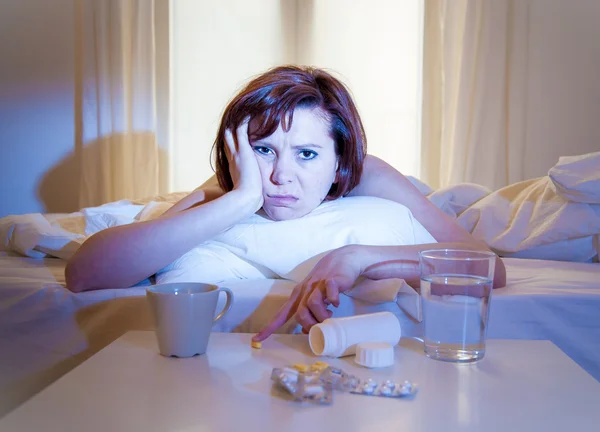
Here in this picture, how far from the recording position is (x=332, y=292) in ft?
2.91

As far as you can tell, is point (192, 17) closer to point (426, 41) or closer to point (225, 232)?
point (426, 41)

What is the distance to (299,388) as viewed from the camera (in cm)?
63

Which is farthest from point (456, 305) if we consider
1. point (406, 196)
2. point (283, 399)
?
point (406, 196)

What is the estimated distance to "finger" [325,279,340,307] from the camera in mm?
871

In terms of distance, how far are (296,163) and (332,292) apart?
0.40m

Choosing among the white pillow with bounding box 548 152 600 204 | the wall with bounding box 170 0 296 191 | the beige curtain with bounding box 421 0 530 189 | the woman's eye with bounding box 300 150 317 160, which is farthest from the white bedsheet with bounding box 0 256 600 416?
the wall with bounding box 170 0 296 191

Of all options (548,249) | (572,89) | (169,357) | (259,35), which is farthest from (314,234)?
(259,35)

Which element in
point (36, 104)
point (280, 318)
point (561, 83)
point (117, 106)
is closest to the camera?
point (280, 318)

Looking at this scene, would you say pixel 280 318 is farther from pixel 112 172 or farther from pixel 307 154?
pixel 112 172

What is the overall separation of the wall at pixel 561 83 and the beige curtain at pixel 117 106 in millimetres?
1883

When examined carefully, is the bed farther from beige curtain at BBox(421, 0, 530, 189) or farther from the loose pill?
beige curtain at BBox(421, 0, 530, 189)

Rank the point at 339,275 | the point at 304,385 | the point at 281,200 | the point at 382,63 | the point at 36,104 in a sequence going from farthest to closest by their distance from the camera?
the point at 382,63, the point at 36,104, the point at 281,200, the point at 339,275, the point at 304,385

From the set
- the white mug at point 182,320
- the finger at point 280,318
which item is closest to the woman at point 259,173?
the finger at point 280,318

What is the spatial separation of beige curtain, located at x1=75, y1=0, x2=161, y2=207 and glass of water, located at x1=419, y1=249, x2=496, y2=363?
2.71m
